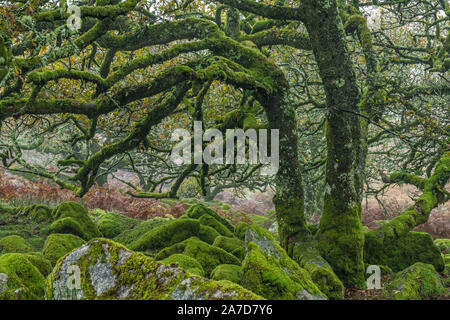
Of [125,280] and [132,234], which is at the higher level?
[132,234]

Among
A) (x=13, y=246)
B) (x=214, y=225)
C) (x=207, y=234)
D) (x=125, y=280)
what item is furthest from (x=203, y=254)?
(x=13, y=246)

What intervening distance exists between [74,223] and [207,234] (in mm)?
3590

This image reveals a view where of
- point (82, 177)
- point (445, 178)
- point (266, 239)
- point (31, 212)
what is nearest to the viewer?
point (266, 239)

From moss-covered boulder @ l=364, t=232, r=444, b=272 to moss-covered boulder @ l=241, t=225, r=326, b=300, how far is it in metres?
4.27

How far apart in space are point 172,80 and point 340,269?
203 inches

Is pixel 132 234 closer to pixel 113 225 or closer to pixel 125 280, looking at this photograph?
pixel 113 225

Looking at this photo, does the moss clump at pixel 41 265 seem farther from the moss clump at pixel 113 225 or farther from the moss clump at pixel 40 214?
the moss clump at pixel 40 214

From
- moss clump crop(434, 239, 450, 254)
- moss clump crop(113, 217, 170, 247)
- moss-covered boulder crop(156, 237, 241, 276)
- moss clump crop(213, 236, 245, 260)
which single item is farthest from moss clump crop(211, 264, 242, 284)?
moss clump crop(434, 239, 450, 254)

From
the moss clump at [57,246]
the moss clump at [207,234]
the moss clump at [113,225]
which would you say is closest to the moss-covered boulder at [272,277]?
the moss clump at [57,246]

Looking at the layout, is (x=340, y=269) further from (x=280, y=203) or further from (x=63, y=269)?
(x=63, y=269)

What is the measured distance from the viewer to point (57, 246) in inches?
295

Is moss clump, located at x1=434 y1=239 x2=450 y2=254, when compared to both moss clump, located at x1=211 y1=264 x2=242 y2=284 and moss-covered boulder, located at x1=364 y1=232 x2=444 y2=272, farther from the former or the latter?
moss clump, located at x1=211 y1=264 x2=242 y2=284
